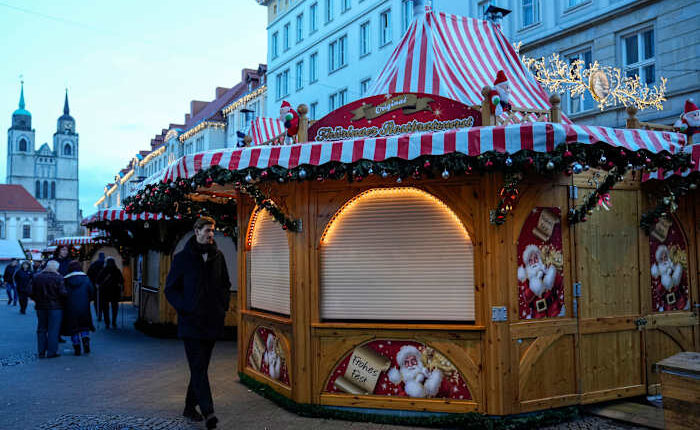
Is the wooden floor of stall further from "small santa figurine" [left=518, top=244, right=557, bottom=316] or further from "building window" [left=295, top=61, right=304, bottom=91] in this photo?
"building window" [left=295, top=61, right=304, bottom=91]

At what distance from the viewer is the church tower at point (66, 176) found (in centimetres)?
14212

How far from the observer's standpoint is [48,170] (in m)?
144

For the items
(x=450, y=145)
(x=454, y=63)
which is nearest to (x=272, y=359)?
(x=450, y=145)

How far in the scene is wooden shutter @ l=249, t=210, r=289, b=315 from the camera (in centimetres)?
745

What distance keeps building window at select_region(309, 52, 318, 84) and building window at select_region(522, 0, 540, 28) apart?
643 inches

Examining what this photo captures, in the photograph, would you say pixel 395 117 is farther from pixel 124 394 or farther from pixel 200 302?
pixel 124 394

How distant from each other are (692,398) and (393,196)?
351 cm

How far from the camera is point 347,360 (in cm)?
675

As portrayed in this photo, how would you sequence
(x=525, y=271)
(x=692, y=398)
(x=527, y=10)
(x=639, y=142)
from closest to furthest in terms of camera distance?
(x=692, y=398) → (x=639, y=142) → (x=525, y=271) → (x=527, y=10)

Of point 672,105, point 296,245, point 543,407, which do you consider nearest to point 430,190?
point 296,245

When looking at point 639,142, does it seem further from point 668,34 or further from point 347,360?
point 668,34

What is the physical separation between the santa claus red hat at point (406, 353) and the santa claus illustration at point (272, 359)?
1656 mm

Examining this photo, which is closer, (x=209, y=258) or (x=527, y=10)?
(x=209, y=258)

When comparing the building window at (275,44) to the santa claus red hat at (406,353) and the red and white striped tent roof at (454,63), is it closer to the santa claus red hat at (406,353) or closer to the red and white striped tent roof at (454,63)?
the red and white striped tent roof at (454,63)
